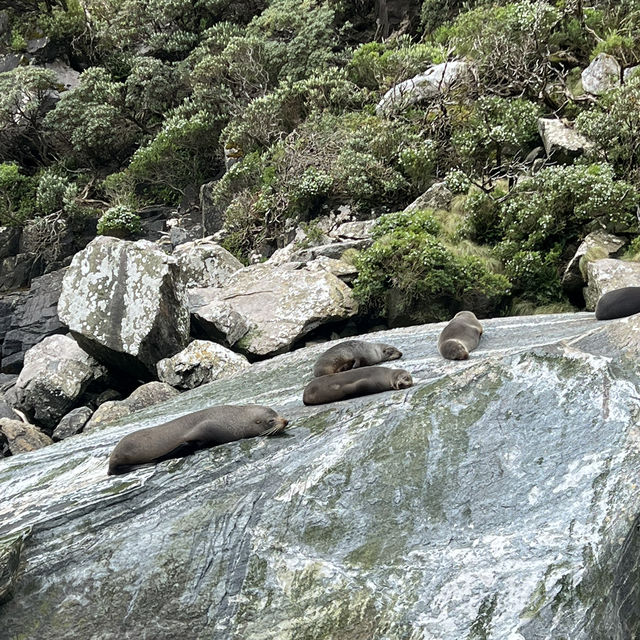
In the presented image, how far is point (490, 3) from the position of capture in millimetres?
19312

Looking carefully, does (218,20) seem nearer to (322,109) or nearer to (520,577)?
(322,109)

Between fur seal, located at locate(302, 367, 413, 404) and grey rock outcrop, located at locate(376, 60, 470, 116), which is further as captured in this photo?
grey rock outcrop, located at locate(376, 60, 470, 116)

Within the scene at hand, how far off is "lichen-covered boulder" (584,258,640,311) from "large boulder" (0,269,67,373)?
12340 millimetres

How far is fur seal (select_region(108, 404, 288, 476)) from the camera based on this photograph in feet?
17.6

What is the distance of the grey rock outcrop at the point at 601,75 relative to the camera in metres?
Answer: 14.3

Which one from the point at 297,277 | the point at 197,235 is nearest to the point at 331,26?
the point at 197,235

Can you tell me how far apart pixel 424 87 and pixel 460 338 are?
1174 cm

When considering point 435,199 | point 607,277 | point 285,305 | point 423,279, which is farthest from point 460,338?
point 435,199

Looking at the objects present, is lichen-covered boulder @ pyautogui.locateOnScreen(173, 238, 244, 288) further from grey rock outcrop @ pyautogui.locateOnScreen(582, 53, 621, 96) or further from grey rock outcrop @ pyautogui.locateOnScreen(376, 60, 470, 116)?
grey rock outcrop @ pyautogui.locateOnScreen(582, 53, 621, 96)

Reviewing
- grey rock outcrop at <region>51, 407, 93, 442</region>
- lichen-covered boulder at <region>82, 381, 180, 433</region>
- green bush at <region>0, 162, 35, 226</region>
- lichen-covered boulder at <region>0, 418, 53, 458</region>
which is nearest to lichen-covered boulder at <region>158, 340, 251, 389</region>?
lichen-covered boulder at <region>82, 381, 180, 433</region>

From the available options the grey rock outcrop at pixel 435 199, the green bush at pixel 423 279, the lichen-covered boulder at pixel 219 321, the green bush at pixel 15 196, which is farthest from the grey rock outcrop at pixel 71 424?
the green bush at pixel 15 196

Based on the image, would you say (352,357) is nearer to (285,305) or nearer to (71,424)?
(285,305)

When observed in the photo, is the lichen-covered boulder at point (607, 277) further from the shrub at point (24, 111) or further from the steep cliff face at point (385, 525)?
the shrub at point (24, 111)

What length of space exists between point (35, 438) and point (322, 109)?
12.6 m
